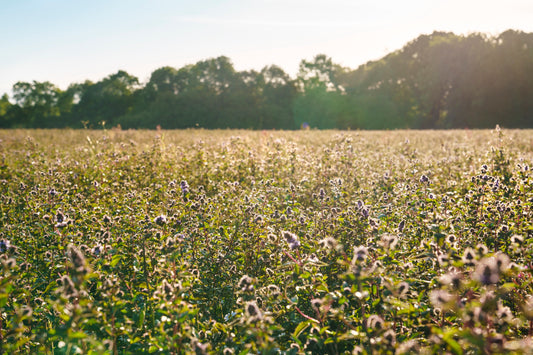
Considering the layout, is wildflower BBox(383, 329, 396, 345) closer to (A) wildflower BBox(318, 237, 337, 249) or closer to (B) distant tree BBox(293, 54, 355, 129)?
(A) wildflower BBox(318, 237, 337, 249)

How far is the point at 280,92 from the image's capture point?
60.7 m

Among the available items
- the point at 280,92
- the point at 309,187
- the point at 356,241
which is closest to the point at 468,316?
the point at 356,241

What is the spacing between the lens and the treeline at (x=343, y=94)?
4862 cm

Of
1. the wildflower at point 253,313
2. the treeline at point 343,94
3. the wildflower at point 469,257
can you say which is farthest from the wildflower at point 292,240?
the treeline at point 343,94

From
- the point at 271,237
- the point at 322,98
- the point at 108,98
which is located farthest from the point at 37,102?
the point at 271,237

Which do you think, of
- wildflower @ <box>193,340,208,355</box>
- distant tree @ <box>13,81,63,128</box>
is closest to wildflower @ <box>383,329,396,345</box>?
wildflower @ <box>193,340,208,355</box>

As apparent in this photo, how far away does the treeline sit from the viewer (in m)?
48.6

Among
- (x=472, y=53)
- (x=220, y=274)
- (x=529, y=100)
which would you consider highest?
(x=472, y=53)

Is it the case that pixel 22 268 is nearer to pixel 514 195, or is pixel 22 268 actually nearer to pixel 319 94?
pixel 514 195

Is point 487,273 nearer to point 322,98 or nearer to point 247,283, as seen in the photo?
point 247,283

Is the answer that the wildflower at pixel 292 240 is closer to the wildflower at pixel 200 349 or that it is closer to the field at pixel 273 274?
the field at pixel 273 274

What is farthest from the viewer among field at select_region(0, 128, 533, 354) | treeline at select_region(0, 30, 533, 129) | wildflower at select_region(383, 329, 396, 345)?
treeline at select_region(0, 30, 533, 129)

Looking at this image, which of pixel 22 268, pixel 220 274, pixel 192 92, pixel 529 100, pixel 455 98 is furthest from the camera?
pixel 192 92

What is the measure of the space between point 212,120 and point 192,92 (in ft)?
26.6
